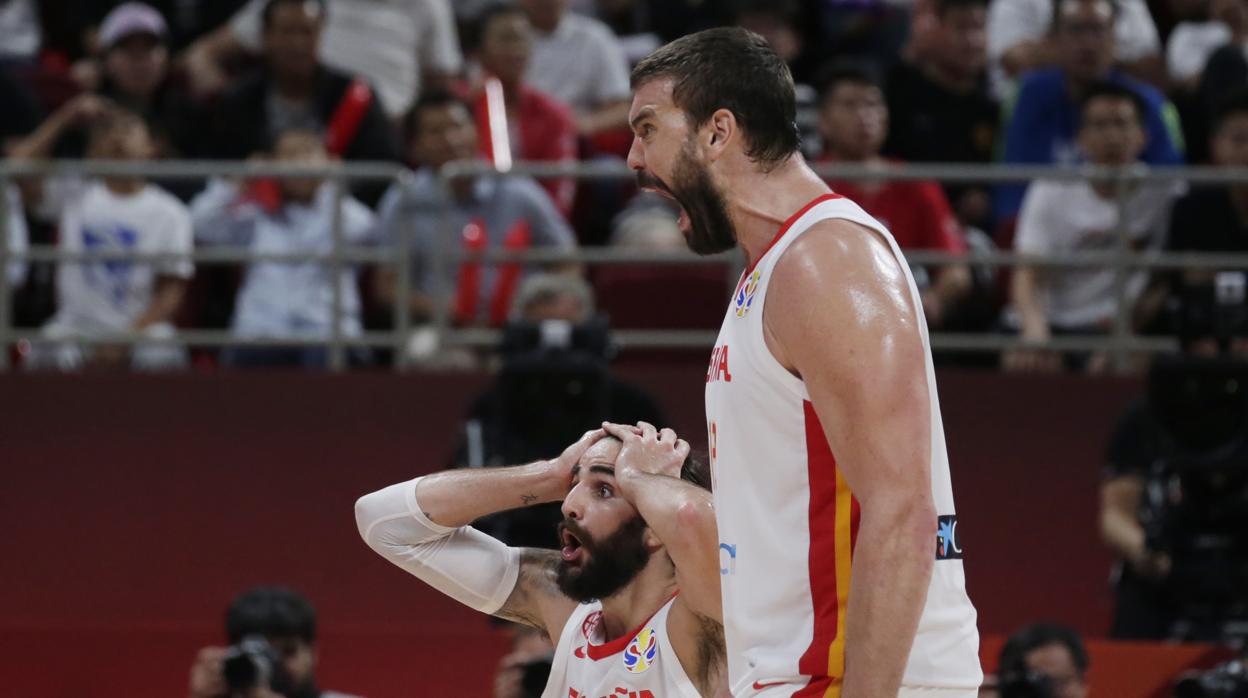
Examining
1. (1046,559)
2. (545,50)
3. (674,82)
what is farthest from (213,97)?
(674,82)

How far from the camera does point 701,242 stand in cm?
358

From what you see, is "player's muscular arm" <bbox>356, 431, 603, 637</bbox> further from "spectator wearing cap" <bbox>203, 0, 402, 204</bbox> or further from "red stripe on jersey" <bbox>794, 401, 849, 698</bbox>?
"spectator wearing cap" <bbox>203, 0, 402, 204</bbox>

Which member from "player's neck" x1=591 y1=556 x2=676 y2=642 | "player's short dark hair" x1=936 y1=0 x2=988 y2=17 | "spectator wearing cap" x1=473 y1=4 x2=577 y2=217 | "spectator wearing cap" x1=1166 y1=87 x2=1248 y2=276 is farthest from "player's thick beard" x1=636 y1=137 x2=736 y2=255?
"player's short dark hair" x1=936 y1=0 x2=988 y2=17

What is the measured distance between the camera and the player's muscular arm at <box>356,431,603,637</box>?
16.1 feet

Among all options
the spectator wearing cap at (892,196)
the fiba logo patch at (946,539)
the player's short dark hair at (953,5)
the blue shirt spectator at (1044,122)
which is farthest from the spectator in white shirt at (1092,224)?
the fiba logo patch at (946,539)

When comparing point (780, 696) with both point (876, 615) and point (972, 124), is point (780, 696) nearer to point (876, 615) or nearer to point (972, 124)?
point (876, 615)

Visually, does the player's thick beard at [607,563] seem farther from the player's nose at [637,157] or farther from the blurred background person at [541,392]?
the blurred background person at [541,392]

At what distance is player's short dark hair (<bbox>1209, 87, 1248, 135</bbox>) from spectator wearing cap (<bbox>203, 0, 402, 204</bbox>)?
4.33 m

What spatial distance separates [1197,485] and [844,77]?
308 centimetres

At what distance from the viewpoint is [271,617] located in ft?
24.0

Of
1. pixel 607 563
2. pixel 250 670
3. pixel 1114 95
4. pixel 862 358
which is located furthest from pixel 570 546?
pixel 1114 95

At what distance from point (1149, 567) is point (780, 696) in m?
4.72

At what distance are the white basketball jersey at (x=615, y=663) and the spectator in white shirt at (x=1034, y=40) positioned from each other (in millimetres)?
7207

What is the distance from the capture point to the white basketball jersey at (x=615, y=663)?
469 centimetres
